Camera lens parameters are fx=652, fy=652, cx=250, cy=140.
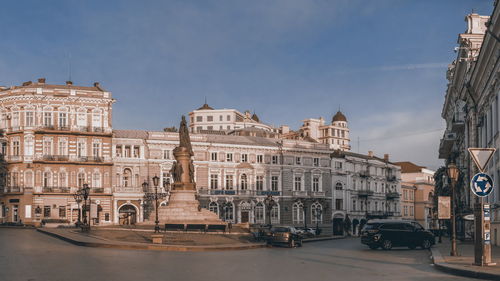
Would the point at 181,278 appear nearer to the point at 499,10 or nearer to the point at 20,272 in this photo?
the point at 20,272

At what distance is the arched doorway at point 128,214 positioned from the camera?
8178cm

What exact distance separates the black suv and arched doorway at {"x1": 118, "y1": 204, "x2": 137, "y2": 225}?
48946 millimetres

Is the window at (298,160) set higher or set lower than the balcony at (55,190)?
higher

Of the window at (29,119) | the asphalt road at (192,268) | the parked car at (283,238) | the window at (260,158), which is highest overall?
the window at (29,119)

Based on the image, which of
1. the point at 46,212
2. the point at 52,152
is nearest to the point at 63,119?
the point at 52,152

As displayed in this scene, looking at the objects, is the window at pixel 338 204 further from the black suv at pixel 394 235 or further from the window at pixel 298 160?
the black suv at pixel 394 235

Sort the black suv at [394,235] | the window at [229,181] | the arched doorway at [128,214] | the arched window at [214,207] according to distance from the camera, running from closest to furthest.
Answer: the black suv at [394,235] < the arched doorway at [128,214] < the arched window at [214,207] < the window at [229,181]

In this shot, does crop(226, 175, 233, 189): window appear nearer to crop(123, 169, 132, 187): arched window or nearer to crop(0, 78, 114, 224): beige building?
crop(123, 169, 132, 187): arched window

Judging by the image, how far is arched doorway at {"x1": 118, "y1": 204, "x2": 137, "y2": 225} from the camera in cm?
8178

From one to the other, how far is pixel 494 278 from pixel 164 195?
65525 mm

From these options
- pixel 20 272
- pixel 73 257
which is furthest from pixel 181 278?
pixel 73 257

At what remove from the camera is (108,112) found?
8331cm

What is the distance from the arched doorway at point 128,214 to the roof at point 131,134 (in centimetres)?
917

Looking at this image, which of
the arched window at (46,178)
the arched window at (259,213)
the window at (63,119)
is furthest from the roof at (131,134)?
the arched window at (259,213)
